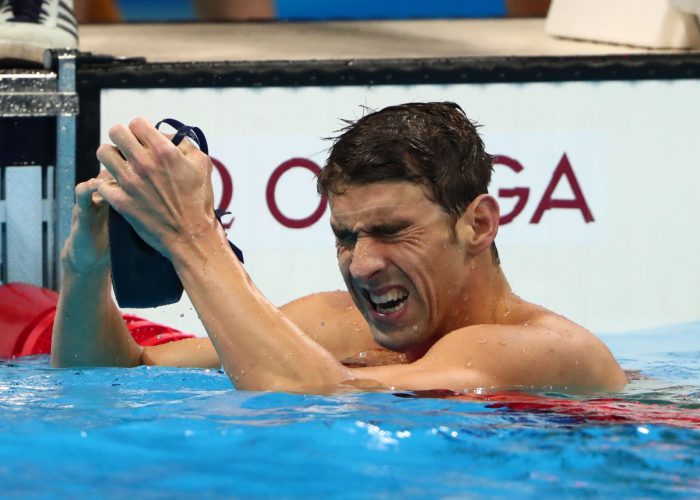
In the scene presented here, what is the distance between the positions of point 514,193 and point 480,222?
175 cm

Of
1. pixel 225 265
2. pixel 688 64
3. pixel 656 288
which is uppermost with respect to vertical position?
pixel 688 64

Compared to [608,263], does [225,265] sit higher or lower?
higher

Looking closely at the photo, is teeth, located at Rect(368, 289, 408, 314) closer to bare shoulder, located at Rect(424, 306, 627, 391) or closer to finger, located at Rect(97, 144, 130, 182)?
bare shoulder, located at Rect(424, 306, 627, 391)

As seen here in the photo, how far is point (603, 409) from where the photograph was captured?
2.23 m

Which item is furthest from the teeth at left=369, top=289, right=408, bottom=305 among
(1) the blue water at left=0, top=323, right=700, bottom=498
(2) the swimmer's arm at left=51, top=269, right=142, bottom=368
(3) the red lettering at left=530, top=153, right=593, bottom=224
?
(3) the red lettering at left=530, top=153, right=593, bottom=224

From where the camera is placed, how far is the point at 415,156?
2.35 m

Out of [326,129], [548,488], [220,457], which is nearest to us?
[548,488]

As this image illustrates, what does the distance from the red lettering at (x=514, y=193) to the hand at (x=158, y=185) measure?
212 cm

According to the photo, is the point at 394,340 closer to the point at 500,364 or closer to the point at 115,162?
the point at 500,364

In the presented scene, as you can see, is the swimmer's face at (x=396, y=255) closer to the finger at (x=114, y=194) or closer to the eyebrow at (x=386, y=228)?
the eyebrow at (x=386, y=228)

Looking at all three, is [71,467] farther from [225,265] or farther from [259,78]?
[259,78]

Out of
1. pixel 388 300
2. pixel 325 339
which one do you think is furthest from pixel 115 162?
pixel 325 339

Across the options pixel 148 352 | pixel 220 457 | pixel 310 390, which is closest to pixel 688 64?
pixel 148 352

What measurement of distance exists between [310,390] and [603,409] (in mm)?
528
